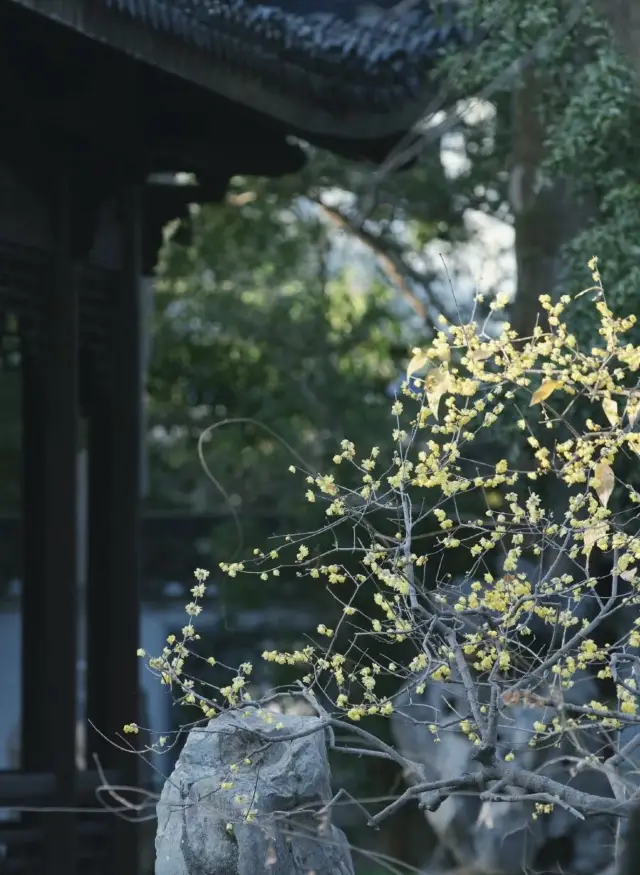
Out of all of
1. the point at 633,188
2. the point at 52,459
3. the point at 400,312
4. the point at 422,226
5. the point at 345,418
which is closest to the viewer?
the point at 633,188

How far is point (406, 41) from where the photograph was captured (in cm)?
519

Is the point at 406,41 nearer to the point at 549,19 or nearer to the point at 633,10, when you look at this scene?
the point at 549,19

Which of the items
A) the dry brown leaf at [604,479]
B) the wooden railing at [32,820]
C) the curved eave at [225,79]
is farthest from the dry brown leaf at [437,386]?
the wooden railing at [32,820]

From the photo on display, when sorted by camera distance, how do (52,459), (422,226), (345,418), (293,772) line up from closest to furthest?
(293,772), (52,459), (345,418), (422,226)

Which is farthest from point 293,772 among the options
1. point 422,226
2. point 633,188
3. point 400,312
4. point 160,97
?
point 400,312

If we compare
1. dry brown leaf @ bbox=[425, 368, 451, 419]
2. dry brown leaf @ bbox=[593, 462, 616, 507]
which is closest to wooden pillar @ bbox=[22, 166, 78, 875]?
dry brown leaf @ bbox=[425, 368, 451, 419]

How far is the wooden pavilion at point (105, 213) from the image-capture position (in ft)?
14.9

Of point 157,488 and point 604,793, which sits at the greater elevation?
point 157,488

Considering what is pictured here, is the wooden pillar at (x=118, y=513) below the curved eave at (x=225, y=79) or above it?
below

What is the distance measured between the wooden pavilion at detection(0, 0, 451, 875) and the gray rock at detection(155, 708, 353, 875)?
157 centimetres

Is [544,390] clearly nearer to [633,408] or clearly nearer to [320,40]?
[633,408]

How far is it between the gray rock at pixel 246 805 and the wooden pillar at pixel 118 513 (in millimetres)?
2008

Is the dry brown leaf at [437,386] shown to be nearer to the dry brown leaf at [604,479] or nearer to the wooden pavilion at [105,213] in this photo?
the dry brown leaf at [604,479]

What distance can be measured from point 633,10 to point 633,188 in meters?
2.20
